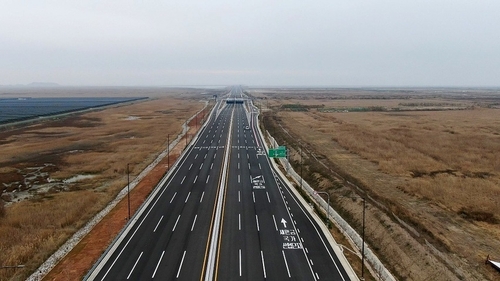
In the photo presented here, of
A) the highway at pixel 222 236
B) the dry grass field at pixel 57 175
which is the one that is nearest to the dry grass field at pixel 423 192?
the highway at pixel 222 236

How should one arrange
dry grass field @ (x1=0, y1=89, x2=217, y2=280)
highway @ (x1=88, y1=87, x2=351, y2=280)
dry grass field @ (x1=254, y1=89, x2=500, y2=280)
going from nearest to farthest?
1. highway @ (x1=88, y1=87, x2=351, y2=280)
2. dry grass field @ (x1=254, y1=89, x2=500, y2=280)
3. dry grass field @ (x1=0, y1=89, x2=217, y2=280)

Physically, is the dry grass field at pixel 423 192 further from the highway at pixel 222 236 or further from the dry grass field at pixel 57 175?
the dry grass field at pixel 57 175

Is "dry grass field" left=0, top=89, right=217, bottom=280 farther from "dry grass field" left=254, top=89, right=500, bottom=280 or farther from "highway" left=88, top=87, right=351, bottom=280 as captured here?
"dry grass field" left=254, top=89, right=500, bottom=280

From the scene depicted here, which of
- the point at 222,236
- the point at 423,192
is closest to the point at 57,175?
the point at 222,236

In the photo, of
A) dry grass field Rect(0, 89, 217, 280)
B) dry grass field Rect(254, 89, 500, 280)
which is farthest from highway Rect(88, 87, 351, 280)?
dry grass field Rect(0, 89, 217, 280)

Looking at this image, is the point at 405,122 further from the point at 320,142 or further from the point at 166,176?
the point at 166,176
